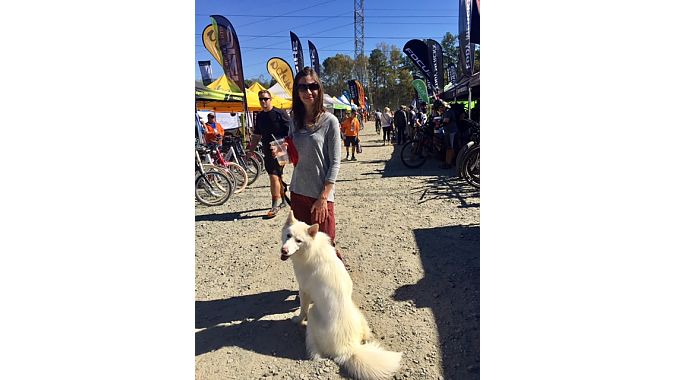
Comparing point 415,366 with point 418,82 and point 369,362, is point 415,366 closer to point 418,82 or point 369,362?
point 369,362

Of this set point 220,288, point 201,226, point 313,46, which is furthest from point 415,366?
point 313,46

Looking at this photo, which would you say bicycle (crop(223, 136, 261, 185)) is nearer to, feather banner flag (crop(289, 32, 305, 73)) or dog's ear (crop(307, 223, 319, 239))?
feather banner flag (crop(289, 32, 305, 73))

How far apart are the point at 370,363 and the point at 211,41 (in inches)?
305

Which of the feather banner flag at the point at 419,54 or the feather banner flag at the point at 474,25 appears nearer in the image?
the feather banner flag at the point at 474,25

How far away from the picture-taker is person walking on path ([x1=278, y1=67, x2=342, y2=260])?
2.04m

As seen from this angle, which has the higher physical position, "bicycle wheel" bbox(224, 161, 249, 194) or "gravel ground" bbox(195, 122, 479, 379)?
"bicycle wheel" bbox(224, 161, 249, 194)

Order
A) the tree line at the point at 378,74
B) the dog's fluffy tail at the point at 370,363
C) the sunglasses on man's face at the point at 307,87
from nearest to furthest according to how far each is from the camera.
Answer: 1. the dog's fluffy tail at the point at 370,363
2. the sunglasses on man's face at the point at 307,87
3. the tree line at the point at 378,74

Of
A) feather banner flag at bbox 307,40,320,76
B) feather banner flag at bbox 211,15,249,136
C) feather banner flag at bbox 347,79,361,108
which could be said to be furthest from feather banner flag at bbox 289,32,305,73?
feather banner flag at bbox 347,79,361,108

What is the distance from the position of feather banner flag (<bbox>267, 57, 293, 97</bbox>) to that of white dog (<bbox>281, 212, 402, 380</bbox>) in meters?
10.5

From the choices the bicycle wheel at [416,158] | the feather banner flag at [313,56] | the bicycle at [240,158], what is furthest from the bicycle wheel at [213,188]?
the feather banner flag at [313,56]

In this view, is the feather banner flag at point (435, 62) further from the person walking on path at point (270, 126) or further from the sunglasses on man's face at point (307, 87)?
the sunglasses on man's face at point (307, 87)

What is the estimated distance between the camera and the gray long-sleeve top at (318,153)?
2.07m

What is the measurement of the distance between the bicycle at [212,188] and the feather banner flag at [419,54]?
291 inches

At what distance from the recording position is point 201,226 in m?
4.68
